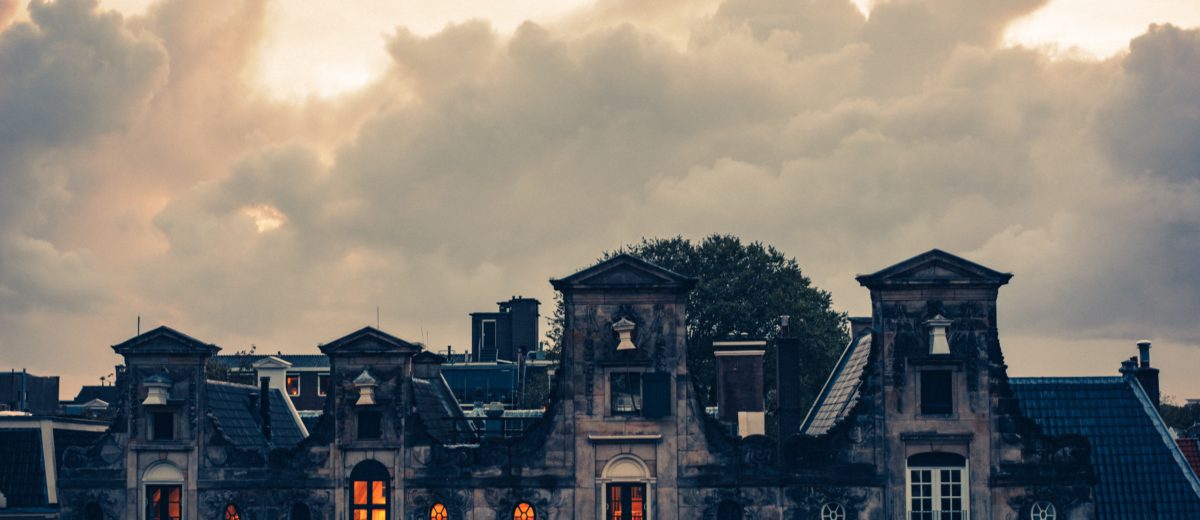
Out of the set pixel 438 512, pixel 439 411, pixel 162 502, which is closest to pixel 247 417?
pixel 162 502

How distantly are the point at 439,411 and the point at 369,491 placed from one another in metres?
6.92

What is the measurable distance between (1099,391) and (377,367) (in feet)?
87.6

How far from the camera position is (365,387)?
2221 inches

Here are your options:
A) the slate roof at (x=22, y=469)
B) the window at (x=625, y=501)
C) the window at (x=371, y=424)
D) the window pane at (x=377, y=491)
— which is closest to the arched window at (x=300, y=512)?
the window pane at (x=377, y=491)

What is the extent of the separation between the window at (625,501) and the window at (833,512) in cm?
621

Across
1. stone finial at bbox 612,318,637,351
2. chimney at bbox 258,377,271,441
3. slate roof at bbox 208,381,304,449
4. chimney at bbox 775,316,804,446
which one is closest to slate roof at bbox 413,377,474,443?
slate roof at bbox 208,381,304,449

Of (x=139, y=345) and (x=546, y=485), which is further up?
(x=139, y=345)

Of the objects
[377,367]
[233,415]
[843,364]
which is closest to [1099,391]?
[843,364]

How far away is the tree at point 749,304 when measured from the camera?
9506 cm

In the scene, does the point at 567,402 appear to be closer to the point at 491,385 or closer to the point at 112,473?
the point at 112,473

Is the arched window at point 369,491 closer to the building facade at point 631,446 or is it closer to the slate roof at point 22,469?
the building facade at point 631,446

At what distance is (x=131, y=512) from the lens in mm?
57344

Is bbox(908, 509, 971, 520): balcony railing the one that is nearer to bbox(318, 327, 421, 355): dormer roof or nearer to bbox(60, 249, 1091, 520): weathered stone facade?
bbox(60, 249, 1091, 520): weathered stone facade

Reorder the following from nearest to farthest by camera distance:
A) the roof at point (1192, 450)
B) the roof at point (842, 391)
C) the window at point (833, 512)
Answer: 1. the window at point (833, 512)
2. the roof at point (842, 391)
3. the roof at point (1192, 450)
